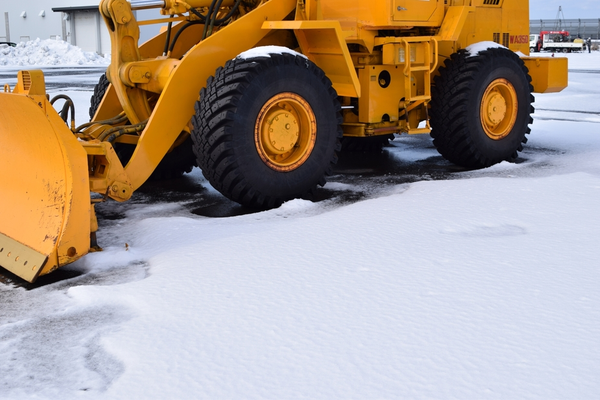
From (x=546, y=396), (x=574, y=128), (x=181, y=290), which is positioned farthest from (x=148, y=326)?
(x=574, y=128)

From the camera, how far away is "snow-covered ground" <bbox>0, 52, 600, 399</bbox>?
2857 millimetres

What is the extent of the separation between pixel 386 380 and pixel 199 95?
129 inches

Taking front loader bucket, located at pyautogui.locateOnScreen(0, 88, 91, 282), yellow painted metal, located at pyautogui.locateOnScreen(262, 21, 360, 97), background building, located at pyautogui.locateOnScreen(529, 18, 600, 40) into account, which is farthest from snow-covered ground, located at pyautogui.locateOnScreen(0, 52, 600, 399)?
background building, located at pyautogui.locateOnScreen(529, 18, 600, 40)

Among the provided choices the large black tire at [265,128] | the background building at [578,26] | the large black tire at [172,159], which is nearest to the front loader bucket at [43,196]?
the large black tire at [265,128]

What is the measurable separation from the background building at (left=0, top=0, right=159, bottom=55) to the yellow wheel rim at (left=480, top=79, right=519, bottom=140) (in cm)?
3384

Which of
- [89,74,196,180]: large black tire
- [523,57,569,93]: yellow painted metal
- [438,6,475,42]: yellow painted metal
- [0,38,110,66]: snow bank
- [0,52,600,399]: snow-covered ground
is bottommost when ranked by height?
[0,52,600,399]: snow-covered ground

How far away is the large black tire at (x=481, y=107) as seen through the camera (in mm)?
6953

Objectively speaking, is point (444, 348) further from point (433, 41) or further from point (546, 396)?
point (433, 41)

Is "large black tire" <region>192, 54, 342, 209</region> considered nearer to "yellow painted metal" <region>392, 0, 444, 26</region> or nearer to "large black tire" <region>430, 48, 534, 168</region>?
"yellow painted metal" <region>392, 0, 444, 26</region>

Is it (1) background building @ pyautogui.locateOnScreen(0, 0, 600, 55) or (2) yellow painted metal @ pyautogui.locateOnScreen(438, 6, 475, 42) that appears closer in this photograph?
(2) yellow painted metal @ pyautogui.locateOnScreen(438, 6, 475, 42)

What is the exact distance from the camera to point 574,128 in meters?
9.75

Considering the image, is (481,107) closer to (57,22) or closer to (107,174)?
(107,174)

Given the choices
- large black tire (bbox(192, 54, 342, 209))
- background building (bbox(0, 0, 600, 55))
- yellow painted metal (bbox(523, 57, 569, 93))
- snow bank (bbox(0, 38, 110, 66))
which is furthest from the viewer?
background building (bbox(0, 0, 600, 55))

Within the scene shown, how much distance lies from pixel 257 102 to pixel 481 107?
2.68 metres
